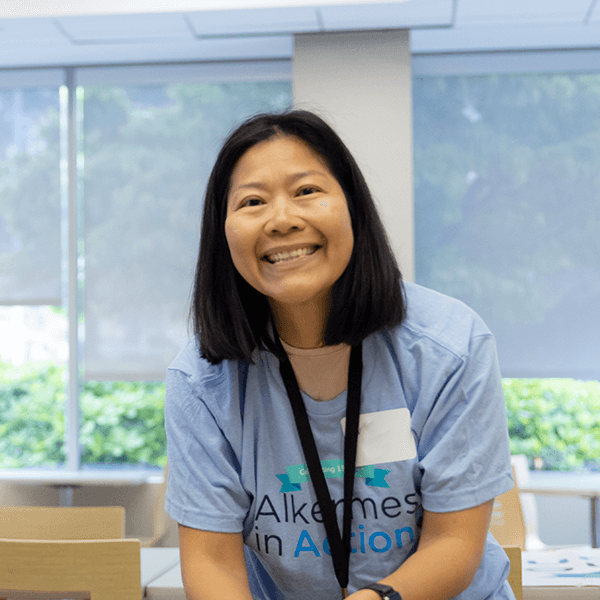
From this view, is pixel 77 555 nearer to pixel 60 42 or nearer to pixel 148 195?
pixel 148 195

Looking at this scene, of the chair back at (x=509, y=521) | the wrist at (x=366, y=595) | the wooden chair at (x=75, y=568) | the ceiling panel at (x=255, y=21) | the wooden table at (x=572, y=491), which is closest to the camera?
the wrist at (x=366, y=595)

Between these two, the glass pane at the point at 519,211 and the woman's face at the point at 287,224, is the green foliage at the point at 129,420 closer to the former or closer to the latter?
the glass pane at the point at 519,211

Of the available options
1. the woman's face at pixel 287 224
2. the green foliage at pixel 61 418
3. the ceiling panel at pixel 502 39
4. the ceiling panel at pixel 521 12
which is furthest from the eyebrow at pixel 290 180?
the green foliage at pixel 61 418

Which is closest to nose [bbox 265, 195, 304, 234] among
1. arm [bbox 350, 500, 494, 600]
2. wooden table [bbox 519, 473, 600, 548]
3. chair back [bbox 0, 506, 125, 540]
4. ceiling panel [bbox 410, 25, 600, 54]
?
arm [bbox 350, 500, 494, 600]

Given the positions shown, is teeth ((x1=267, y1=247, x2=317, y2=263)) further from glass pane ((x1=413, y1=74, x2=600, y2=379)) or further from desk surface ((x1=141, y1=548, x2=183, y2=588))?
glass pane ((x1=413, y1=74, x2=600, y2=379))

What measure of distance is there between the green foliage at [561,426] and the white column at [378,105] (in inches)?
51.8

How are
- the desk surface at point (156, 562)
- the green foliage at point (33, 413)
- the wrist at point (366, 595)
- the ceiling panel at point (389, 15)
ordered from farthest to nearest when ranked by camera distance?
the green foliage at point (33, 413) → the ceiling panel at point (389, 15) → the desk surface at point (156, 562) → the wrist at point (366, 595)

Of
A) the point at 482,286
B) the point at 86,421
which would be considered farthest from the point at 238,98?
the point at 86,421

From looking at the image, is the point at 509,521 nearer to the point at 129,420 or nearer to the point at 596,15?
the point at 129,420

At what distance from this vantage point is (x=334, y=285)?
121 centimetres

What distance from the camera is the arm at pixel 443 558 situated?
1062mm

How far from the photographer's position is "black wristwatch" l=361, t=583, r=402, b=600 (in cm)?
104

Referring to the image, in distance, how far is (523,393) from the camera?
177 inches

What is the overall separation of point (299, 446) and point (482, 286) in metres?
3.65
